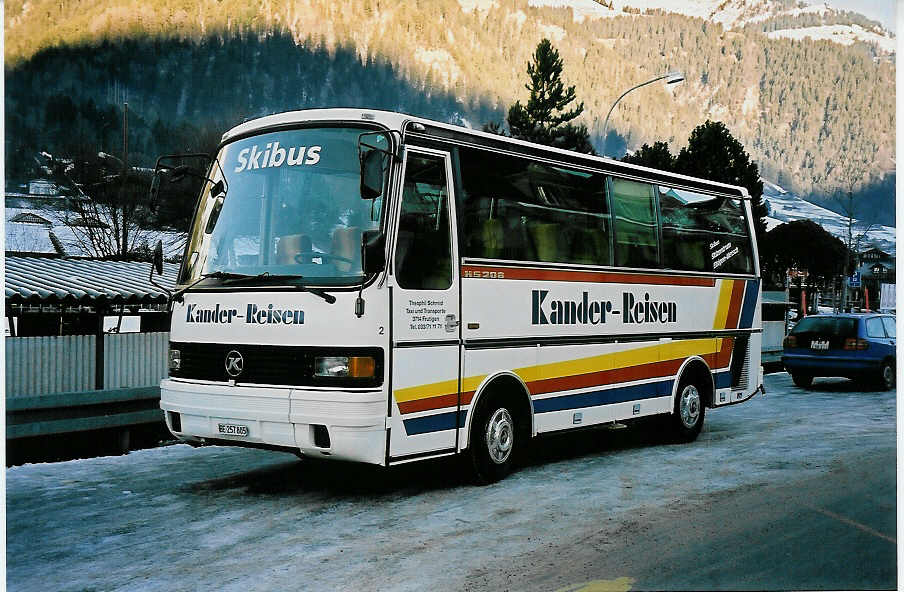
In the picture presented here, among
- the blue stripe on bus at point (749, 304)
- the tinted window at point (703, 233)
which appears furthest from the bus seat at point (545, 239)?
the blue stripe on bus at point (749, 304)

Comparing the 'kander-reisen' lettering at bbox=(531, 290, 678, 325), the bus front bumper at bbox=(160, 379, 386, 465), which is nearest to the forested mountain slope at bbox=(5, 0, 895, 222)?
the 'kander-reisen' lettering at bbox=(531, 290, 678, 325)

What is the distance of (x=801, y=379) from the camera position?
52.9 ft

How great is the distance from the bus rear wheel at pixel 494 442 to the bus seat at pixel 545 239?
136 cm

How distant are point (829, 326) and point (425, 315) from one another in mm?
11212

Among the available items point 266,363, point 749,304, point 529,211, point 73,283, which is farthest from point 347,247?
point 749,304

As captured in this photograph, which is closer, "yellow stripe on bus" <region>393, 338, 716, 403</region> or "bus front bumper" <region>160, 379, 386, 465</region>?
"bus front bumper" <region>160, 379, 386, 465</region>

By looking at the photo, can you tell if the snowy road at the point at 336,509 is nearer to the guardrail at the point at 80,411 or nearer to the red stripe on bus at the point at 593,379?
the red stripe on bus at the point at 593,379

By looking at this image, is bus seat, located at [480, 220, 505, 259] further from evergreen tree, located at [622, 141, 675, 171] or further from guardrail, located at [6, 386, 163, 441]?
evergreen tree, located at [622, 141, 675, 171]

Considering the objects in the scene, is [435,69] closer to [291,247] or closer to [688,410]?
[688,410]

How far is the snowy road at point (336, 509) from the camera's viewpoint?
198 inches

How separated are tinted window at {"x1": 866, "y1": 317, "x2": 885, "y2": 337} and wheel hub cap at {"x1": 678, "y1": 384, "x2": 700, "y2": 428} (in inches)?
266

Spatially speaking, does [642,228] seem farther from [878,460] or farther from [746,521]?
[746,521]

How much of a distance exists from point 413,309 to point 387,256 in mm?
461

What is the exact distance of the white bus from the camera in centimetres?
627
